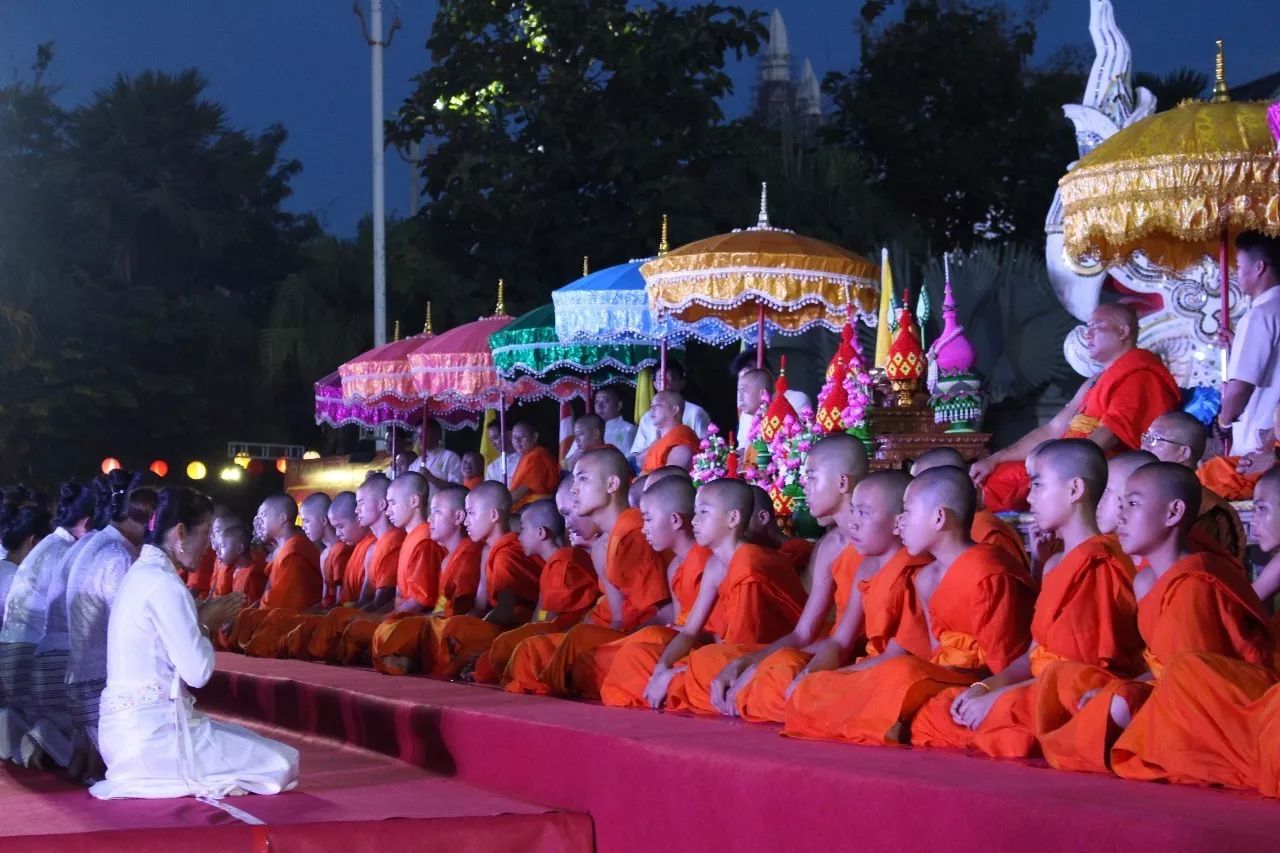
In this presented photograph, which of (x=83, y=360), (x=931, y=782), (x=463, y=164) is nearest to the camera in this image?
(x=931, y=782)

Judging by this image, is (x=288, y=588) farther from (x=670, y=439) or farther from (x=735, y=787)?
(x=735, y=787)

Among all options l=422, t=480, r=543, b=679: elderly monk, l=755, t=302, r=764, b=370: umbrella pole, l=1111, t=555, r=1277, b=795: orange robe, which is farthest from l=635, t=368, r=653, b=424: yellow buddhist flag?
l=1111, t=555, r=1277, b=795: orange robe

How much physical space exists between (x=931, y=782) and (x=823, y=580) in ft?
7.76

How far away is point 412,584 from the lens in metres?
9.60

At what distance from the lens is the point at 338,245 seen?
75.6ft

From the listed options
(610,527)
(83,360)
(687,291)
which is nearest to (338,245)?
(83,360)

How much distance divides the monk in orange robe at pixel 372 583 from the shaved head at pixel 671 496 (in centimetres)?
326

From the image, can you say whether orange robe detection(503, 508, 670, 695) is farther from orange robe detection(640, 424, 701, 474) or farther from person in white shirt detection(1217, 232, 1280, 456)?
person in white shirt detection(1217, 232, 1280, 456)

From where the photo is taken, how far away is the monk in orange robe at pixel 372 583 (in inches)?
392

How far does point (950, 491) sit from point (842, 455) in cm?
105

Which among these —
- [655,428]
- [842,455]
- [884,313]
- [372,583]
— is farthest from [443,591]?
[842,455]

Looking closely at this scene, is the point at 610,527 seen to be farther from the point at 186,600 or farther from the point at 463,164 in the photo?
the point at 463,164

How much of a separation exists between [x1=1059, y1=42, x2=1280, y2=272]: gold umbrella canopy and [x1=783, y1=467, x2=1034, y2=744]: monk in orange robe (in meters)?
2.31

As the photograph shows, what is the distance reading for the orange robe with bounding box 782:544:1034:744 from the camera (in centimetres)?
488
